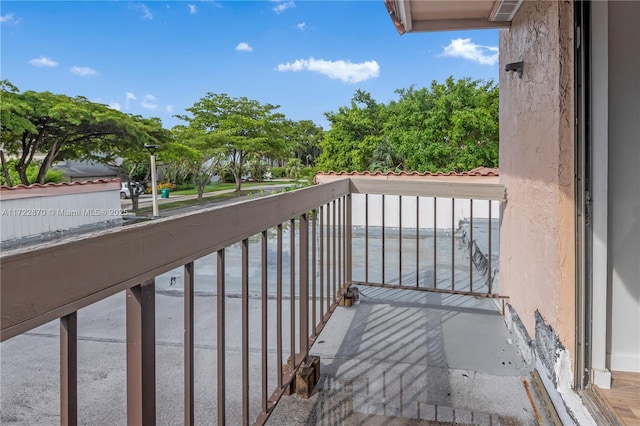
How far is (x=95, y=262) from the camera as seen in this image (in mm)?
508

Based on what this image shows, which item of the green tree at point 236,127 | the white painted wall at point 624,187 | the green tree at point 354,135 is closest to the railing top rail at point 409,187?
the white painted wall at point 624,187

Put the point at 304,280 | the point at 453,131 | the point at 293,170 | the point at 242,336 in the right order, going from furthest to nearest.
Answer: the point at 293,170 → the point at 453,131 → the point at 304,280 → the point at 242,336

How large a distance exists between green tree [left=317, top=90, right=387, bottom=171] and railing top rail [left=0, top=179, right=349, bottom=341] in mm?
14768

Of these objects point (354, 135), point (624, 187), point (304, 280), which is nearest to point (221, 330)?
point (304, 280)

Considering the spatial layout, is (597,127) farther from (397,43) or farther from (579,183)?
(397,43)

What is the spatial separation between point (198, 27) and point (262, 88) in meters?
8.36

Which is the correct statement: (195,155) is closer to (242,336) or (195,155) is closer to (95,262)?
(242,336)

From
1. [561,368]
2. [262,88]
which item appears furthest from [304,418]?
[262,88]

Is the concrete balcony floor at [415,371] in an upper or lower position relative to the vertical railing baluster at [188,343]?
lower

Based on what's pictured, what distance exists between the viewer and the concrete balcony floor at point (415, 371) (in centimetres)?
142

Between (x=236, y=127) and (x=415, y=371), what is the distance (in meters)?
22.4

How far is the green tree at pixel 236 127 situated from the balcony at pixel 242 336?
18.7 meters

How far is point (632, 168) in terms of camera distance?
1.30 m

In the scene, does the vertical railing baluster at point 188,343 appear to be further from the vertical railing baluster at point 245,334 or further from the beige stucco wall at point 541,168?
the beige stucco wall at point 541,168
